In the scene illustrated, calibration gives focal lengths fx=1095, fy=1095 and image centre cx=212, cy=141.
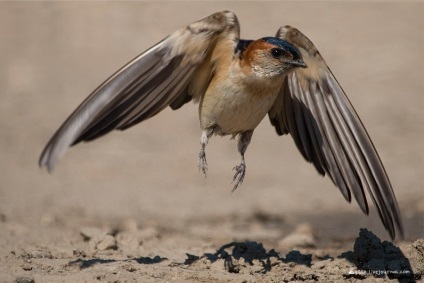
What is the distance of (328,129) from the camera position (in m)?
8.68

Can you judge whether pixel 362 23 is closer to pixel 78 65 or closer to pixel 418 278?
pixel 78 65

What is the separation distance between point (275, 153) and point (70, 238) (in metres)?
4.14

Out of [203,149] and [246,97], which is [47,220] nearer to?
[203,149]

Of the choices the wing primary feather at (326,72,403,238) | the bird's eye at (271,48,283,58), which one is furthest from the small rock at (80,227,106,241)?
the wing primary feather at (326,72,403,238)

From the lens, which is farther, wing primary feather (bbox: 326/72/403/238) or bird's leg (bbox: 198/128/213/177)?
bird's leg (bbox: 198/128/213/177)

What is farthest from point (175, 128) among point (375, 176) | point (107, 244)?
point (375, 176)

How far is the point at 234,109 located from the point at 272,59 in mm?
489

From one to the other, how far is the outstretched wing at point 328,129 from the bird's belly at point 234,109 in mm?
333

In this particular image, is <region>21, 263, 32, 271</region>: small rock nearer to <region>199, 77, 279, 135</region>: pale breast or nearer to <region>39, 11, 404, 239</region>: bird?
<region>39, 11, 404, 239</region>: bird

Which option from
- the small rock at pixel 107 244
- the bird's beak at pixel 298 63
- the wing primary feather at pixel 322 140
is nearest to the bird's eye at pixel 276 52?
the bird's beak at pixel 298 63

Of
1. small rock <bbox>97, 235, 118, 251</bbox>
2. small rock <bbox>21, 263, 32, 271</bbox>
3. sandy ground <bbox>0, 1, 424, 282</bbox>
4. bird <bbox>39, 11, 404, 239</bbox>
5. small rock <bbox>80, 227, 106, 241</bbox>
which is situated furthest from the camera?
small rock <bbox>80, 227, 106, 241</bbox>

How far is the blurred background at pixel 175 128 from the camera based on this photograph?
11.1m

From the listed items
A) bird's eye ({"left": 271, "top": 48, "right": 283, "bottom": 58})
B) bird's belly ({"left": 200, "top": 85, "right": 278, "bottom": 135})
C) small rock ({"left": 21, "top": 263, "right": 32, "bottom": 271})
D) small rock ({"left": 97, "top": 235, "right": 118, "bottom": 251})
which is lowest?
small rock ({"left": 21, "top": 263, "right": 32, "bottom": 271})

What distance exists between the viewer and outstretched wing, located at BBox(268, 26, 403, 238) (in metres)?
8.20
